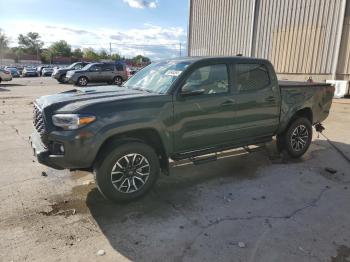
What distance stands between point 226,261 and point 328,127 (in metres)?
7.34

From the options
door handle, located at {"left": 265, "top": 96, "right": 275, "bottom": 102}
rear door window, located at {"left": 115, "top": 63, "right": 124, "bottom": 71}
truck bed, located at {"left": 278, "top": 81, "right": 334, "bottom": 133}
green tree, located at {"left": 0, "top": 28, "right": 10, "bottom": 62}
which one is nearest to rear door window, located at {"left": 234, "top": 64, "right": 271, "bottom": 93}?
door handle, located at {"left": 265, "top": 96, "right": 275, "bottom": 102}

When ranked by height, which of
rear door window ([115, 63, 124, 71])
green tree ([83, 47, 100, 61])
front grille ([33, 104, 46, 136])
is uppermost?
green tree ([83, 47, 100, 61])

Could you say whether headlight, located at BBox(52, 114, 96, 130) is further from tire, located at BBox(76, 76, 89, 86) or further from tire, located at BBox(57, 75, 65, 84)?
tire, located at BBox(57, 75, 65, 84)

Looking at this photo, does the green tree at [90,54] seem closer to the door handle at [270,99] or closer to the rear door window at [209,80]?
the door handle at [270,99]

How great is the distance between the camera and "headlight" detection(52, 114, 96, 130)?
12.0 ft

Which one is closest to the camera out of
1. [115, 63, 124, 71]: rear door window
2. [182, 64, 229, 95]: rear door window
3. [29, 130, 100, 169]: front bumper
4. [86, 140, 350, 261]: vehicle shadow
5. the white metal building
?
[86, 140, 350, 261]: vehicle shadow

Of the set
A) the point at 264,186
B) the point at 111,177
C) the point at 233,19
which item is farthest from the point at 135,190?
the point at 233,19

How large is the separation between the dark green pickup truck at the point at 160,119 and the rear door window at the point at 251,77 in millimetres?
16

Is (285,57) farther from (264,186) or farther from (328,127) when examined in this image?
(264,186)

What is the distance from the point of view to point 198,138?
461cm

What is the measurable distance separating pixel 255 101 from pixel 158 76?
1641 millimetres

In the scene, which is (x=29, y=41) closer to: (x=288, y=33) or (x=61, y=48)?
(x=61, y=48)

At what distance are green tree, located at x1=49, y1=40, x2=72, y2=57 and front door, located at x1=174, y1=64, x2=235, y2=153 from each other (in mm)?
107275

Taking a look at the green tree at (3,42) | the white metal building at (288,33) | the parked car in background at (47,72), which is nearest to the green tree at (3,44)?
the green tree at (3,42)
